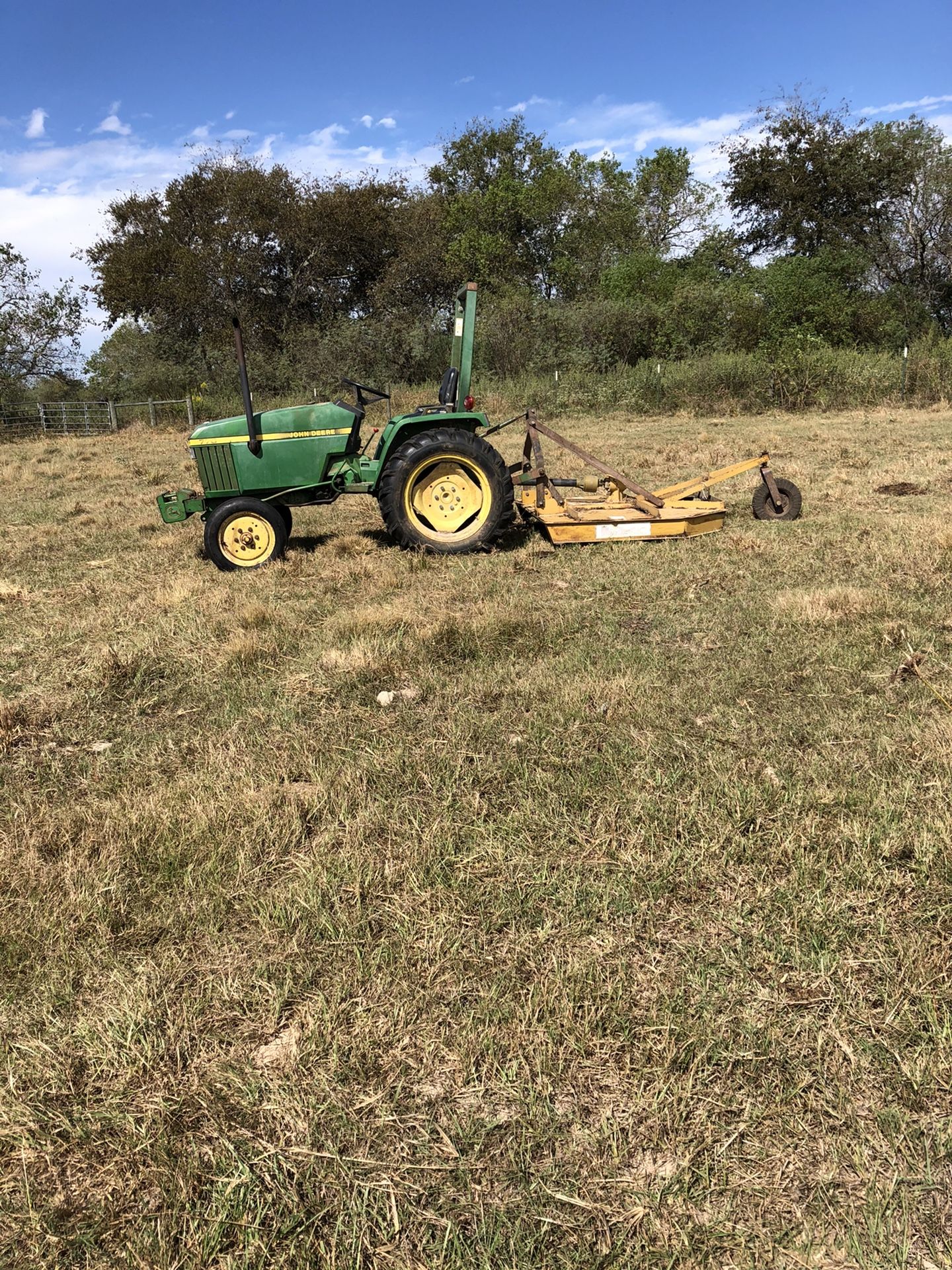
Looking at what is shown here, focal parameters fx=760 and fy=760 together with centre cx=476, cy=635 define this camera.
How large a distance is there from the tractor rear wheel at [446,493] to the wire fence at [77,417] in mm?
16792

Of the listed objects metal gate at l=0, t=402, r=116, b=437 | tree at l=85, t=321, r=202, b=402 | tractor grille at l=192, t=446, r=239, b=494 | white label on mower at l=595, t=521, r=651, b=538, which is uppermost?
tree at l=85, t=321, r=202, b=402

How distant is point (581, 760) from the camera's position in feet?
9.16

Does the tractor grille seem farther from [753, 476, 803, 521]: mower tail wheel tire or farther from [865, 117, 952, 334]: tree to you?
[865, 117, 952, 334]: tree

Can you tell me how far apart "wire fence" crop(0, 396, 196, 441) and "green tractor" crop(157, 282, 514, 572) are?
1622cm

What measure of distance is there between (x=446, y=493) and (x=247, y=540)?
159 cm

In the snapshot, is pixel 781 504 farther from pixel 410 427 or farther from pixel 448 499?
pixel 410 427

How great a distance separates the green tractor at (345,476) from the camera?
19.0 feet

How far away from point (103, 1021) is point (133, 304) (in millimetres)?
30427

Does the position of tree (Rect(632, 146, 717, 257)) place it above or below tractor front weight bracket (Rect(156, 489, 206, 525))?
above

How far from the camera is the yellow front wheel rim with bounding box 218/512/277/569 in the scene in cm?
582

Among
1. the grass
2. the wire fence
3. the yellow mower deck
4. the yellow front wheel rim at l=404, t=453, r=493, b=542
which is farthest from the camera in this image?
the wire fence

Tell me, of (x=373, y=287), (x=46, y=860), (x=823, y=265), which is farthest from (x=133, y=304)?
(x=46, y=860)

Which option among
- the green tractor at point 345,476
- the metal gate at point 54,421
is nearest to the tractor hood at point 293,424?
the green tractor at point 345,476

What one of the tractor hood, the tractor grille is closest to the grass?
the tractor grille
